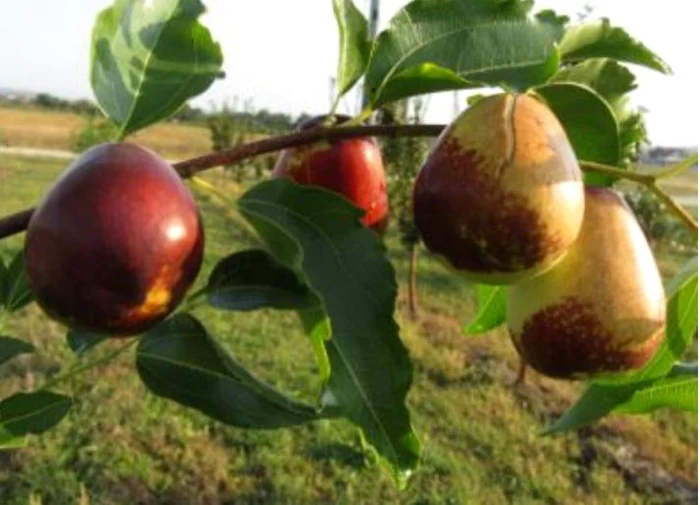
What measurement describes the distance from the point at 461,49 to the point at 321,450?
4.19 metres

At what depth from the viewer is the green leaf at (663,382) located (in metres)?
0.85

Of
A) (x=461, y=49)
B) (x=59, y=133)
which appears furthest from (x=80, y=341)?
(x=59, y=133)

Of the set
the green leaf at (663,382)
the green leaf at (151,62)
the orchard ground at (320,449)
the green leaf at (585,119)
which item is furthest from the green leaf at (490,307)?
the orchard ground at (320,449)

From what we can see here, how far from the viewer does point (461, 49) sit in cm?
70

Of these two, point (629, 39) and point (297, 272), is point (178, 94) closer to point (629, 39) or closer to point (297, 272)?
point (297, 272)

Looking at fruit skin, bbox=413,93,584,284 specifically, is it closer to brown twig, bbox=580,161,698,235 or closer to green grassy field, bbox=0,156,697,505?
brown twig, bbox=580,161,698,235

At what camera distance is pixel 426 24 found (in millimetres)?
705

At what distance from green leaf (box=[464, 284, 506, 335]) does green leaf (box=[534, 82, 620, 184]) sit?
0.22m

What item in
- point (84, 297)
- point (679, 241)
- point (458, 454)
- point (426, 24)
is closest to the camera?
point (84, 297)

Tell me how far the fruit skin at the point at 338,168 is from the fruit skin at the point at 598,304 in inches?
6.4

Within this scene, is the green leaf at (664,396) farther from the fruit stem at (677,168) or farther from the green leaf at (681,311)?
the fruit stem at (677,168)

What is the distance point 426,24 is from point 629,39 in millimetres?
155

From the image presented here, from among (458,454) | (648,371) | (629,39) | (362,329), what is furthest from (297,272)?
(458,454)

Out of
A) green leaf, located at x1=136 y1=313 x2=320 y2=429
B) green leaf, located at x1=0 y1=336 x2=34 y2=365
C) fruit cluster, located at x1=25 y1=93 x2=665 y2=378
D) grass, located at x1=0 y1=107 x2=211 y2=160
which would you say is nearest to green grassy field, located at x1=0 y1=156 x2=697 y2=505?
green leaf, located at x1=0 y1=336 x2=34 y2=365
